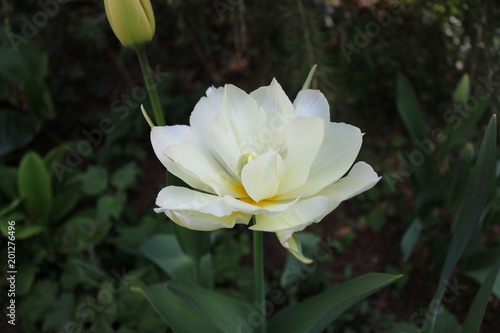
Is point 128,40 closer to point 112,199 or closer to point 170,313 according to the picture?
point 170,313

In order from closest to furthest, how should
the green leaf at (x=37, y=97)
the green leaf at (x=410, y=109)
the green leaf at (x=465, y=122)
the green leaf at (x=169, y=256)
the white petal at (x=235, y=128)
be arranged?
the white petal at (x=235, y=128) → the green leaf at (x=169, y=256) → the green leaf at (x=465, y=122) → the green leaf at (x=410, y=109) → the green leaf at (x=37, y=97)

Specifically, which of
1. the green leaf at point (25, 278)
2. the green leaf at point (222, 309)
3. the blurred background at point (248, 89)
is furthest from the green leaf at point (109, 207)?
the green leaf at point (222, 309)

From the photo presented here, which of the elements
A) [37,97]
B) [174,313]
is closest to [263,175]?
[174,313]

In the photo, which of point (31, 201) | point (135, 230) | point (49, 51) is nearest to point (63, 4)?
point (49, 51)

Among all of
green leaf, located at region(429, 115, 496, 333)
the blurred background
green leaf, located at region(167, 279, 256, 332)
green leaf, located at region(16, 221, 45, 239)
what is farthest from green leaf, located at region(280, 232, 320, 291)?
green leaf, located at region(16, 221, 45, 239)

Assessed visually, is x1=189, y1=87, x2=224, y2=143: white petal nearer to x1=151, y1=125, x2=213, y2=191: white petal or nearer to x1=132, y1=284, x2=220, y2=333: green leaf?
x1=151, y1=125, x2=213, y2=191: white petal

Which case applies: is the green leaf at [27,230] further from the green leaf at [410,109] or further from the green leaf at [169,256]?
the green leaf at [410,109]
